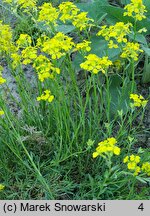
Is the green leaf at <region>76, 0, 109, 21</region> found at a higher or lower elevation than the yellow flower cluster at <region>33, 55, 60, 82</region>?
higher

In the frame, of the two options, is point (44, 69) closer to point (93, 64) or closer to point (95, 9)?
point (93, 64)

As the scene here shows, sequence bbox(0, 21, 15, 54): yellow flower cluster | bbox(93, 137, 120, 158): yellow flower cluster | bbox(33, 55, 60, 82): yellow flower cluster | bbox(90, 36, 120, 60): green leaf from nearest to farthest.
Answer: bbox(93, 137, 120, 158): yellow flower cluster
bbox(33, 55, 60, 82): yellow flower cluster
bbox(0, 21, 15, 54): yellow flower cluster
bbox(90, 36, 120, 60): green leaf

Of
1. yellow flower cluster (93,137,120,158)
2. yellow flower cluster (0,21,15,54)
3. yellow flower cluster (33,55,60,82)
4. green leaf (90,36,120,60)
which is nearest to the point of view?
yellow flower cluster (93,137,120,158)

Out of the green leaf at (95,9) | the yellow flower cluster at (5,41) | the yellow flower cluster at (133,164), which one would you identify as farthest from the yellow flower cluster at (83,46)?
the green leaf at (95,9)

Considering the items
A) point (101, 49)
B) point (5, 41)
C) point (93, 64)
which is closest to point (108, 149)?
point (93, 64)

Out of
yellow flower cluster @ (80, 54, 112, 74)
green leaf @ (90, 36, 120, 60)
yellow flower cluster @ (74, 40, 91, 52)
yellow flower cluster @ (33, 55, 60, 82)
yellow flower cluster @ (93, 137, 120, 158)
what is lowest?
yellow flower cluster @ (93, 137, 120, 158)

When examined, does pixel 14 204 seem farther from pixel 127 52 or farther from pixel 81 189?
pixel 127 52

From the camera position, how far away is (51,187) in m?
1.45

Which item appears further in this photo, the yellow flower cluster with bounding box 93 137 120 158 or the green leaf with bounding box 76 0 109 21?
the green leaf with bounding box 76 0 109 21

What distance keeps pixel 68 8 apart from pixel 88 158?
23.1 inches

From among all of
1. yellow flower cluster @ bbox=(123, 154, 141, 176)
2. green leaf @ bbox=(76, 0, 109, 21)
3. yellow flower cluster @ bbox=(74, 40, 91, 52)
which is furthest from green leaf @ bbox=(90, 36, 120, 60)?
yellow flower cluster @ bbox=(123, 154, 141, 176)

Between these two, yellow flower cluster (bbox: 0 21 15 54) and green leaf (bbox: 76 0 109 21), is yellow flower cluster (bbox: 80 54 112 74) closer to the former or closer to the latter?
yellow flower cluster (bbox: 0 21 15 54)

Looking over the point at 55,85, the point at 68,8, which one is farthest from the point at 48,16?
the point at 55,85

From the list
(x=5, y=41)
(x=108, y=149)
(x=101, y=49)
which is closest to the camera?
(x=108, y=149)
